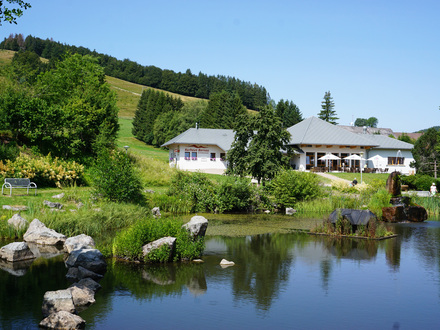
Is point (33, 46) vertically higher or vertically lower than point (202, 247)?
higher

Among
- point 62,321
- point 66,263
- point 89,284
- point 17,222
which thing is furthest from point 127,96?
point 62,321

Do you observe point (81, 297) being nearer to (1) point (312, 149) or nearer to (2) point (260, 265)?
(2) point (260, 265)

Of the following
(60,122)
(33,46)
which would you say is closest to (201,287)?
(60,122)

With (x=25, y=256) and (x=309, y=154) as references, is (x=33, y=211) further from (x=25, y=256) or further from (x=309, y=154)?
(x=309, y=154)

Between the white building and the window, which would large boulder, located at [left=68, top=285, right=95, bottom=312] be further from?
the window

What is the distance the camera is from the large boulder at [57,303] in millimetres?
8156

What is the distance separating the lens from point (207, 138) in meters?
52.6

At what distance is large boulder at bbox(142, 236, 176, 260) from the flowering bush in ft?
47.9

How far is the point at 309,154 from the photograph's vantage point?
50750 millimetres

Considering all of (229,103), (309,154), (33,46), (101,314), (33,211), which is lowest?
(101,314)

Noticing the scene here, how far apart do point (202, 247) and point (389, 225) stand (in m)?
11.2

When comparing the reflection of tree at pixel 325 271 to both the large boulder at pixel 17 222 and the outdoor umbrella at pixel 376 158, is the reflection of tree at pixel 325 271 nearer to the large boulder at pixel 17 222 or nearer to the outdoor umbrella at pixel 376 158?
the large boulder at pixel 17 222

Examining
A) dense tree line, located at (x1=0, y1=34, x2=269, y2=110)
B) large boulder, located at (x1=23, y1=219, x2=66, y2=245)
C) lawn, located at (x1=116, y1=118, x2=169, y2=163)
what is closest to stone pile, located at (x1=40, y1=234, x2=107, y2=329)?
large boulder, located at (x1=23, y1=219, x2=66, y2=245)

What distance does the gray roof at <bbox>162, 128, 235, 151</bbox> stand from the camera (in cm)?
5094
